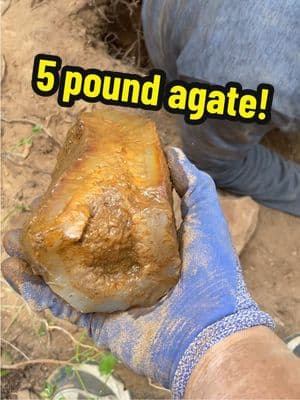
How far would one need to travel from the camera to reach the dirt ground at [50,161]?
209 centimetres

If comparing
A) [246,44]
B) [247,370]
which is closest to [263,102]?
[246,44]

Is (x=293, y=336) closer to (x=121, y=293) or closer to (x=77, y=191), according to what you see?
(x=121, y=293)

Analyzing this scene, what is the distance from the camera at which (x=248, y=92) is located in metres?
1.61

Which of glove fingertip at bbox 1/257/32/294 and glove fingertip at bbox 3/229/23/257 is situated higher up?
glove fingertip at bbox 3/229/23/257

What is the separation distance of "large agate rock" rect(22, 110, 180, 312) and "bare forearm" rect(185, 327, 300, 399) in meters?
0.21

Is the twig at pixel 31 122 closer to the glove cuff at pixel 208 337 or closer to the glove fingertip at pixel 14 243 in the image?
the glove fingertip at pixel 14 243

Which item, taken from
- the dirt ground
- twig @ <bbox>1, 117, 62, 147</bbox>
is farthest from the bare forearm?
twig @ <bbox>1, 117, 62, 147</bbox>

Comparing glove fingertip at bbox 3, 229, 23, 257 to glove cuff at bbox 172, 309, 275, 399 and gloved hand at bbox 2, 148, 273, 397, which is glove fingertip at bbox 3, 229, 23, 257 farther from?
glove cuff at bbox 172, 309, 275, 399

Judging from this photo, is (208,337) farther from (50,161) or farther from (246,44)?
(50,161)

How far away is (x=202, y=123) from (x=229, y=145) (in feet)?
0.43

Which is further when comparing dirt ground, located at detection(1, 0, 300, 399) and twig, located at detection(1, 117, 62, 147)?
twig, located at detection(1, 117, 62, 147)

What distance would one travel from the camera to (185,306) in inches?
55.4

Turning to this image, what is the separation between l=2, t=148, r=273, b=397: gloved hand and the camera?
137 centimetres

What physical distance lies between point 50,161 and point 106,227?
1.04m
